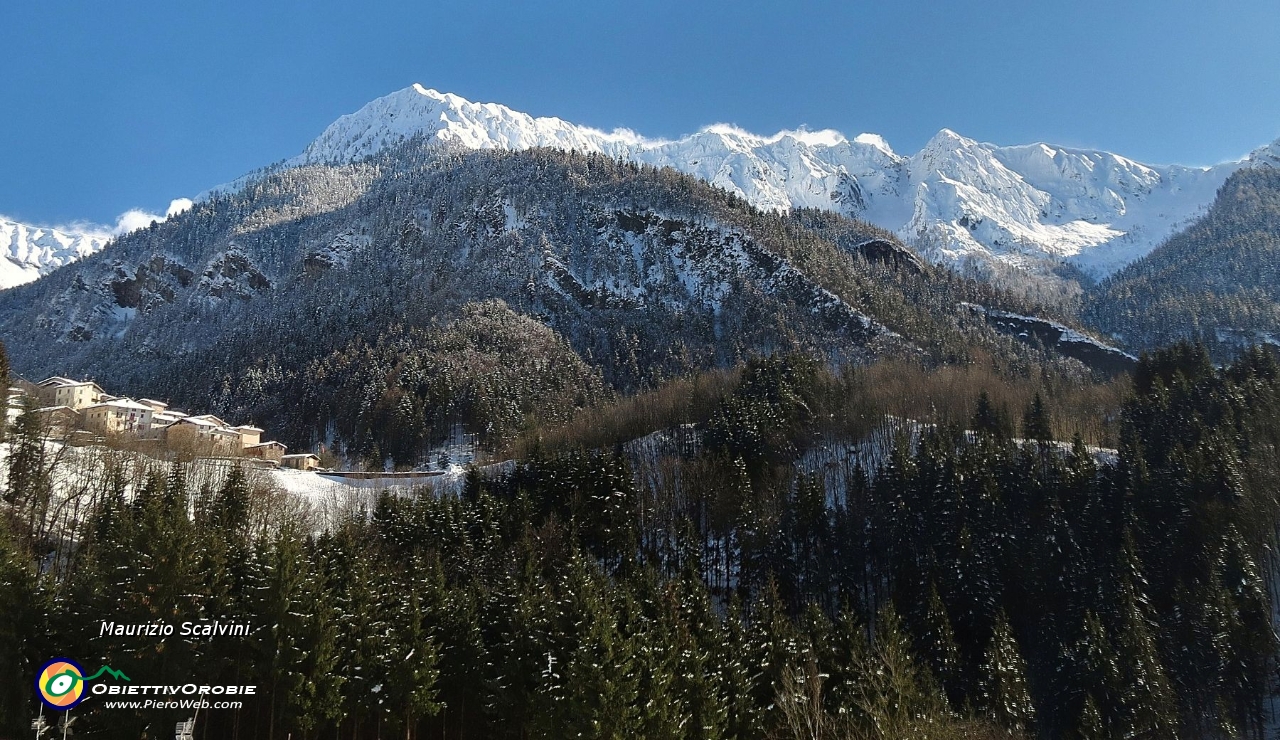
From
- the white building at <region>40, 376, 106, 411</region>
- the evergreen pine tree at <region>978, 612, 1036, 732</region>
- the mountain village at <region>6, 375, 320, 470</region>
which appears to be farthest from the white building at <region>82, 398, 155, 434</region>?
the evergreen pine tree at <region>978, 612, 1036, 732</region>

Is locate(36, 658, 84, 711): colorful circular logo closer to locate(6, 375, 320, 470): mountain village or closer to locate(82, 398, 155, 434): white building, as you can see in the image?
locate(6, 375, 320, 470): mountain village

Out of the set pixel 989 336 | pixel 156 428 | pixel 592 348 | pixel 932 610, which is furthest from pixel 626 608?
pixel 989 336

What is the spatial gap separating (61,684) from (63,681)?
187 millimetres

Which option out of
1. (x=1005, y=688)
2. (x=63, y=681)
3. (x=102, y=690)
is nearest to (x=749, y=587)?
(x=1005, y=688)

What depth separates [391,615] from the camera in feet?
126

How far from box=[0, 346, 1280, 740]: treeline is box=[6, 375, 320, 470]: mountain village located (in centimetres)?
1765

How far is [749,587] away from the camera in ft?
206

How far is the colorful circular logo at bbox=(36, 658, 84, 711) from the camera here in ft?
88.5

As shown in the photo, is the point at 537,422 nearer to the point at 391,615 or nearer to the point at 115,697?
the point at 391,615

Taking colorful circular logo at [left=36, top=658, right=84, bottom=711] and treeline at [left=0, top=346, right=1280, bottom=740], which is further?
treeline at [left=0, top=346, right=1280, bottom=740]

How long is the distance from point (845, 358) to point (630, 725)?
123 m

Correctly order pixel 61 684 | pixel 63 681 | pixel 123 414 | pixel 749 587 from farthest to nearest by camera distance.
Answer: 1. pixel 123 414
2. pixel 749 587
3. pixel 63 681
4. pixel 61 684

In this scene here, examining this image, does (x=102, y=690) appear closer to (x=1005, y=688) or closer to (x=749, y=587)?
(x=1005, y=688)

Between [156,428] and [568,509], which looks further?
[156,428]
